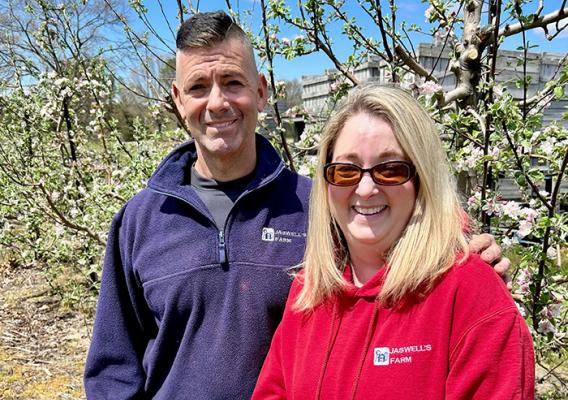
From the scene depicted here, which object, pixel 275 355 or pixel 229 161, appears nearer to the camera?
pixel 275 355

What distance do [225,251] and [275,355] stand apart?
0.39 meters

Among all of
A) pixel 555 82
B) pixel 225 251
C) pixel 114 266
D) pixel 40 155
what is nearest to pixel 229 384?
pixel 225 251

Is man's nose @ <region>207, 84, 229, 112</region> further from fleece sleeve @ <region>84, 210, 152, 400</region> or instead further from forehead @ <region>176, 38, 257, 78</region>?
fleece sleeve @ <region>84, 210, 152, 400</region>

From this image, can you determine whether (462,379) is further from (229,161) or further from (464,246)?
(229,161)

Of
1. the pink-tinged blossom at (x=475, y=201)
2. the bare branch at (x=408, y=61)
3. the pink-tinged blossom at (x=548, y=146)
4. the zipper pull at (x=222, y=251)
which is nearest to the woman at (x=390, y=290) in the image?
the zipper pull at (x=222, y=251)

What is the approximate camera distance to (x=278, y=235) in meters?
1.86

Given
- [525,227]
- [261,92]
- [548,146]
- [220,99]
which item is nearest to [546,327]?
[525,227]

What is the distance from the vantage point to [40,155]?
6.25m

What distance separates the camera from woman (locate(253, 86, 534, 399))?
1.21m

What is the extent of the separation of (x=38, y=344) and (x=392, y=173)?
5.09m

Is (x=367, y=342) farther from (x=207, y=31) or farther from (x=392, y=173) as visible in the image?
(x=207, y=31)

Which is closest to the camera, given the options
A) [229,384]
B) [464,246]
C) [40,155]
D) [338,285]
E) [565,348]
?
[464,246]

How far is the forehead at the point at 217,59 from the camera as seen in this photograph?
187 centimetres

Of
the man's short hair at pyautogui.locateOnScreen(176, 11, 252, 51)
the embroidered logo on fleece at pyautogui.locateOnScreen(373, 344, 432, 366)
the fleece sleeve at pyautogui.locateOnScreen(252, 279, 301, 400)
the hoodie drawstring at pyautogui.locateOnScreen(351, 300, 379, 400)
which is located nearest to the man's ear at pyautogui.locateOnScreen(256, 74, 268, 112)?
the man's short hair at pyautogui.locateOnScreen(176, 11, 252, 51)
